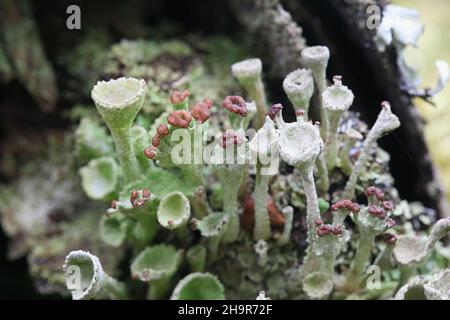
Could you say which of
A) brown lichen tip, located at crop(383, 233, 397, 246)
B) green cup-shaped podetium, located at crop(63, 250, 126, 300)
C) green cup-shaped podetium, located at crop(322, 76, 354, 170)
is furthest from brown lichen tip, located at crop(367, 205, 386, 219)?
green cup-shaped podetium, located at crop(63, 250, 126, 300)

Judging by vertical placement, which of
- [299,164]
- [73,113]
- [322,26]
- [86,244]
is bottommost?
[86,244]

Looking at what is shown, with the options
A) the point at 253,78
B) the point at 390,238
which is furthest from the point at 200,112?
the point at 390,238

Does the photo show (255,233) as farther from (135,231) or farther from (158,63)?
(158,63)

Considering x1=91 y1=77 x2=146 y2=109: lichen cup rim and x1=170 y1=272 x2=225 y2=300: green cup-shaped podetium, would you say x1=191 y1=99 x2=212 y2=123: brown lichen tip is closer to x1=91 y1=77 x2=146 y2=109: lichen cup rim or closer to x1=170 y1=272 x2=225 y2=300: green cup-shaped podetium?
x1=91 y1=77 x2=146 y2=109: lichen cup rim

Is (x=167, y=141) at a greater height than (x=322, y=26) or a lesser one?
lesser

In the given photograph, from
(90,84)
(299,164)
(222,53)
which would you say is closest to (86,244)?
(90,84)

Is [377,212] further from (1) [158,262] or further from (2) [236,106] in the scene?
(1) [158,262]
